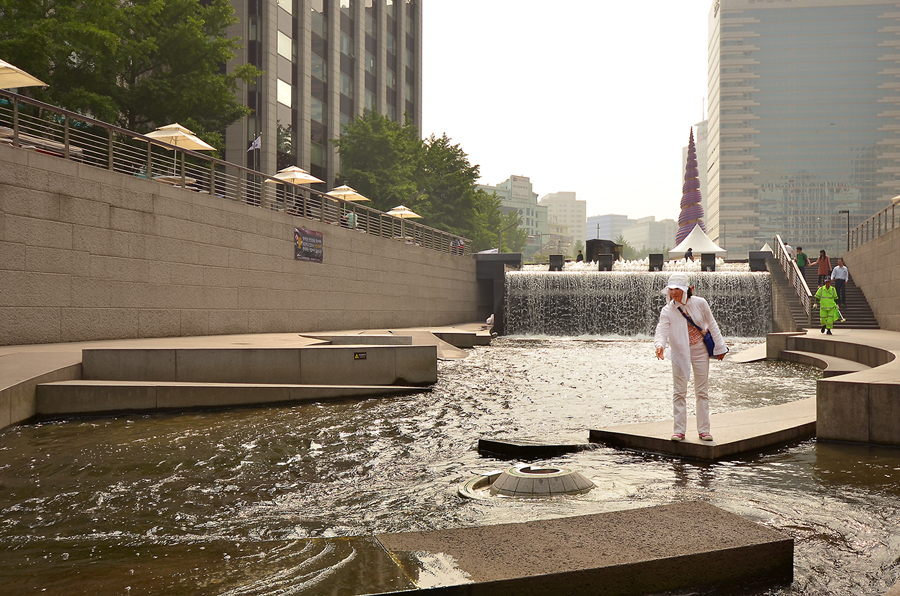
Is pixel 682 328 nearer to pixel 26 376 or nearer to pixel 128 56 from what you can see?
pixel 26 376

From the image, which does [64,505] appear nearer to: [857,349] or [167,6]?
[857,349]

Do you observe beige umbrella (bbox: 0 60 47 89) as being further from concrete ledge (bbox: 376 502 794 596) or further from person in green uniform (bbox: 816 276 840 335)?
person in green uniform (bbox: 816 276 840 335)

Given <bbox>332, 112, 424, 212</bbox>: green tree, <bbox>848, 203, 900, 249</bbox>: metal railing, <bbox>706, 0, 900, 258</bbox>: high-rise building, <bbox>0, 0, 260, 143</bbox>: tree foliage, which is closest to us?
<bbox>0, 0, 260, 143</bbox>: tree foliage

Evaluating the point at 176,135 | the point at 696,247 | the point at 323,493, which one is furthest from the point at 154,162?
the point at 696,247

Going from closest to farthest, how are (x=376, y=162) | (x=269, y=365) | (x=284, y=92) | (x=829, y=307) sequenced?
(x=269, y=365)
(x=829, y=307)
(x=284, y=92)
(x=376, y=162)

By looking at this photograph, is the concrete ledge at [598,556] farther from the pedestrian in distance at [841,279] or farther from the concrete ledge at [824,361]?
the pedestrian in distance at [841,279]

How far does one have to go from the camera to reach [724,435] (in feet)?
25.5

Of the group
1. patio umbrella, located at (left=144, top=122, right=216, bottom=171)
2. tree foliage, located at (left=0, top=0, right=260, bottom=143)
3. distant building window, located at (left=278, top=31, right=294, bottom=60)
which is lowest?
patio umbrella, located at (left=144, top=122, right=216, bottom=171)

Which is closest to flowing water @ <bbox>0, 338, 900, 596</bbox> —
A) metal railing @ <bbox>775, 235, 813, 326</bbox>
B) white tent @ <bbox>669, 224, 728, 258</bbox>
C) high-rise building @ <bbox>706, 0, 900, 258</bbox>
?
metal railing @ <bbox>775, 235, 813, 326</bbox>

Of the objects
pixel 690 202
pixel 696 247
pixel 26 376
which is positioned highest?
pixel 690 202

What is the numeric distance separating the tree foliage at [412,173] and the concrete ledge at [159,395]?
33054 millimetres

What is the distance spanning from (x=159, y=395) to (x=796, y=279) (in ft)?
84.5

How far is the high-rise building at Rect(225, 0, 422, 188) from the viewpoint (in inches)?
1593

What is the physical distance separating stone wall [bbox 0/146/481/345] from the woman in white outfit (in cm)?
1207
